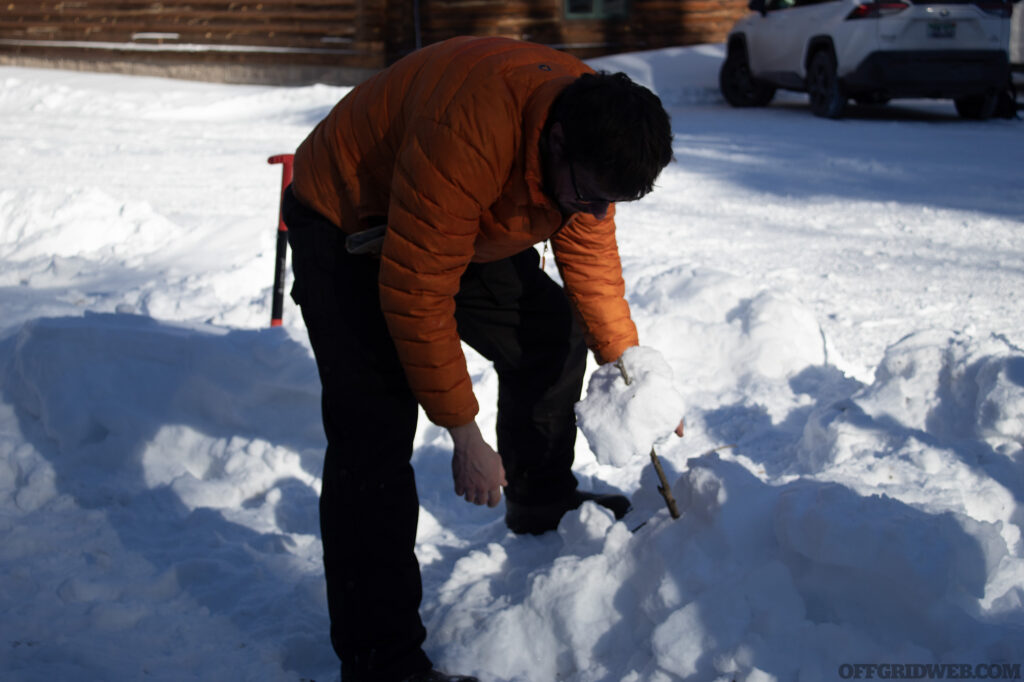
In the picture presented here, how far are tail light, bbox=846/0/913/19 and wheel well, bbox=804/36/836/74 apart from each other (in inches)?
14.9

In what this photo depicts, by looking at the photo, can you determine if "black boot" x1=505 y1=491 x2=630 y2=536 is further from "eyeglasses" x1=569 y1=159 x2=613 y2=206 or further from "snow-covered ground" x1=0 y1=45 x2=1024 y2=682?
"eyeglasses" x1=569 y1=159 x2=613 y2=206

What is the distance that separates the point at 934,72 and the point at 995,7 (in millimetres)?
895

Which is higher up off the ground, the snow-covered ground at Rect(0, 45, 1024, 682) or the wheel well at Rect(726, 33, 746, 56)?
the wheel well at Rect(726, 33, 746, 56)

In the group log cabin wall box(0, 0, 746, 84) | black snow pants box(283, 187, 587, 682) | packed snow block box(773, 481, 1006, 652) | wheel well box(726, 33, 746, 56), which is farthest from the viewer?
log cabin wall box(0, 0, 746, 84)

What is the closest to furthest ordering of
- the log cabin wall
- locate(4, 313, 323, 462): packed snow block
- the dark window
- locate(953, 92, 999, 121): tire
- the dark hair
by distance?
1. the dark hair
2. locate(4, 313, 323, 462): packed snow block
3. locate(953, 92, 999, 121): tire
4. the log cabin wall
5. the dark window

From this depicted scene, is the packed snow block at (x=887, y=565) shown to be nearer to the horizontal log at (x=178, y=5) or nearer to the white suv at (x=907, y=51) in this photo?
the white suv at (x=907, y=51)


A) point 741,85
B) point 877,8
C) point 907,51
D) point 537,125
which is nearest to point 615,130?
point 537,125

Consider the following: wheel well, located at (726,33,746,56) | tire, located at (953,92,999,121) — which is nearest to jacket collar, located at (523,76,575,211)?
tire, located at (953,92,999,121)

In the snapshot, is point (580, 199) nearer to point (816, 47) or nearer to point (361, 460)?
point (361, 460)

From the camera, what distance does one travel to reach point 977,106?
9688mm

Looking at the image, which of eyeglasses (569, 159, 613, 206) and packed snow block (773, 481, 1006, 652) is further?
packed snow block (773, 481, 1006, 652)

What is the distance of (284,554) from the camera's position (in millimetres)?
2582

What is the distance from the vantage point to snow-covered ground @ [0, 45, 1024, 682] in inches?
74.5

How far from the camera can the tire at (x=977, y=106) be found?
9.41 m
